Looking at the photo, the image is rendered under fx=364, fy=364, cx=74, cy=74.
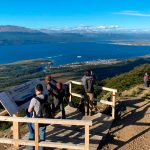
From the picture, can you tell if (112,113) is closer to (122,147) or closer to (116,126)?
(116,126)

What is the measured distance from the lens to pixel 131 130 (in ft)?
37.7

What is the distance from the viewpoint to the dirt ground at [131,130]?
10.2m

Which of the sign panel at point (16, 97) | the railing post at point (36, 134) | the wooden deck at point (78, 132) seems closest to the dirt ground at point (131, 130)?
the wooden deck at point (78, 132)

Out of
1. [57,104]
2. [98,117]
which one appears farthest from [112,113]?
[57,104]

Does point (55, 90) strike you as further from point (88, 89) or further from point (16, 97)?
point (88, 89)

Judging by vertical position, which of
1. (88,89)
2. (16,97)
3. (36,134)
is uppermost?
(16,97)

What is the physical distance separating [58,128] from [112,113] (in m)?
2.50

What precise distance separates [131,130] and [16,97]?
379 cm

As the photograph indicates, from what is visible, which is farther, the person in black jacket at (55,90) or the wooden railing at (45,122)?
the person in black jacket at (55,90)

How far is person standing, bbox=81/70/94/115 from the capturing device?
1291 cm

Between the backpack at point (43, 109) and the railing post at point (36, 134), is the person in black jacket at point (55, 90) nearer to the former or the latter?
the backpack at point (43, 109)

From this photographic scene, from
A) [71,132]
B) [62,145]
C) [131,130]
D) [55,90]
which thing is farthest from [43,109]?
[131,130]

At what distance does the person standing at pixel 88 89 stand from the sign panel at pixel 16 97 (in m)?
1.92

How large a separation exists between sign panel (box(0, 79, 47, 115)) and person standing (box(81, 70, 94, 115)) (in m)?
1.92
